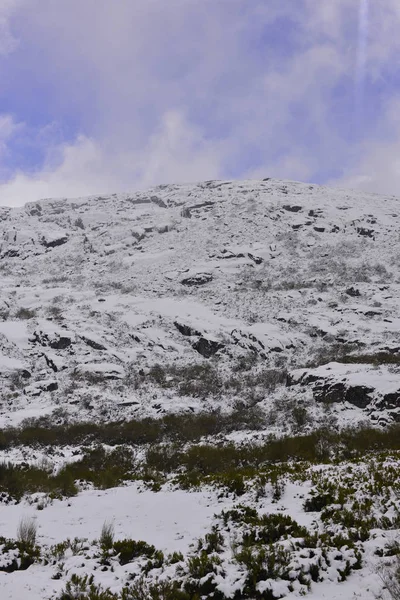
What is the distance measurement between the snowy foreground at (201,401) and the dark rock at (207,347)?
155 millimetres

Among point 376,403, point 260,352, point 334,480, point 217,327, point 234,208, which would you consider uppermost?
point 234,208

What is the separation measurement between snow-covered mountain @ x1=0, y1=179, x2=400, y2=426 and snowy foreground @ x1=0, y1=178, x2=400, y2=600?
0.89 feet

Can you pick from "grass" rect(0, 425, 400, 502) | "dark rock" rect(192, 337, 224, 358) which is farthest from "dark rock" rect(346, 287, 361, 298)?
"grass" rect(0, 425, 400, 502)

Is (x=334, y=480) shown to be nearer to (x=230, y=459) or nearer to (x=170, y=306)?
(x=230, y=459)

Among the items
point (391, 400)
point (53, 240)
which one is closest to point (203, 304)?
point (391, 400)

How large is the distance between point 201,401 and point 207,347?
431 inches

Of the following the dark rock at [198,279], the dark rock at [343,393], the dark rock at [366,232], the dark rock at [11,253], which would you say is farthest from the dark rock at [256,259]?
the dark rock at [11,253]

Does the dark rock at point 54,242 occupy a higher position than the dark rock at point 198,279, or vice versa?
the dark rock at point 54,242

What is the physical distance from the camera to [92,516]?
34.0 feet

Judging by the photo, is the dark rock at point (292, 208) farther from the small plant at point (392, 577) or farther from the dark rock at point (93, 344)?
the small plant at point (392, 577)

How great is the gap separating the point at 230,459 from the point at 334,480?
6.83 metres

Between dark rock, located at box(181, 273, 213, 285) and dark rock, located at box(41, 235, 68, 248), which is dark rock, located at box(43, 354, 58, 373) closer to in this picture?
dark rock, located at box(181, 273, 213, 285)

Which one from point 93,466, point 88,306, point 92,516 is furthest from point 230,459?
point 88,306

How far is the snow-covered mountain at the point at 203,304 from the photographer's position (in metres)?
29.2
